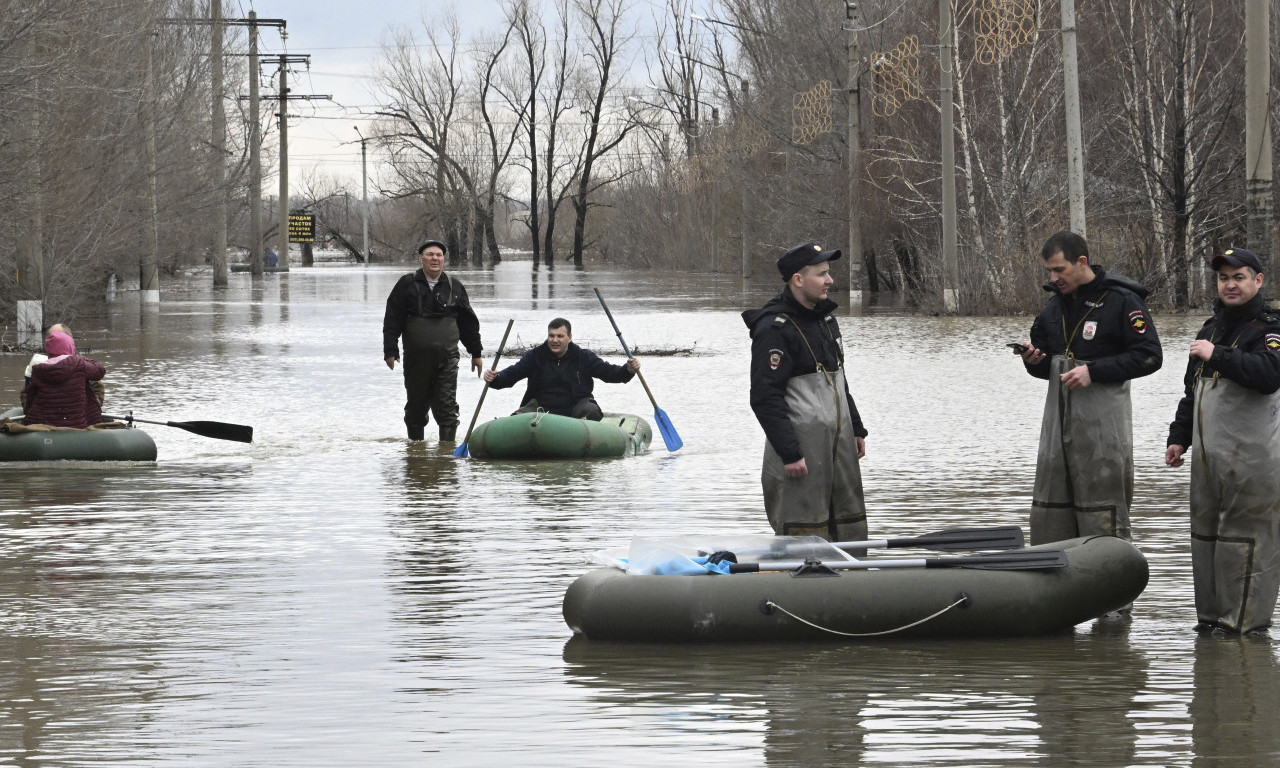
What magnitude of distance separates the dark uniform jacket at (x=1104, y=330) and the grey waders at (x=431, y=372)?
8428 mm

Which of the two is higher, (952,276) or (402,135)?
(402,135)

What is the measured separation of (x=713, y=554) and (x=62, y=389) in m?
8.02

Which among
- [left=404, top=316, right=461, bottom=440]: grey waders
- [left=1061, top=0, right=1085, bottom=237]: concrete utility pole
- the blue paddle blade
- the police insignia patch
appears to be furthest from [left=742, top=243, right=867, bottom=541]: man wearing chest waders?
[left=1061, top=0, right=1085, bottom=237]: concrete utility pole

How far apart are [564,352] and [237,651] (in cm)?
786

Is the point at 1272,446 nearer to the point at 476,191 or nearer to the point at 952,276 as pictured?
the point at 952,276

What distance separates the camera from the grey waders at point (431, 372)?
15.8m

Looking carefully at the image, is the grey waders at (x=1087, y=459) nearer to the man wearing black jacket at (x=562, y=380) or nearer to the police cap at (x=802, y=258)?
the police cap at (x=802, y=258)

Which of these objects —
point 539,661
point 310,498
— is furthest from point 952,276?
point 539,661

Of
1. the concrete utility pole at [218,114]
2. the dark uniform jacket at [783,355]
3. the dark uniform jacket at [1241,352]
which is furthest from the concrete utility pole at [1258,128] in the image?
the concrete utility pole at [218,114]

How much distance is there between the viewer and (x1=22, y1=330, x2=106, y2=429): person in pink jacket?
45.2 ft

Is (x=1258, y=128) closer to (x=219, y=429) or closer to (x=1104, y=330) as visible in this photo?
(x=219, y=429)

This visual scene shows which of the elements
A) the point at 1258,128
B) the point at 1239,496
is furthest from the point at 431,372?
the point at 1258,128

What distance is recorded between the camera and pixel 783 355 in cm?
779

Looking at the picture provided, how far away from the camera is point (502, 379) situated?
14688 millimetres
